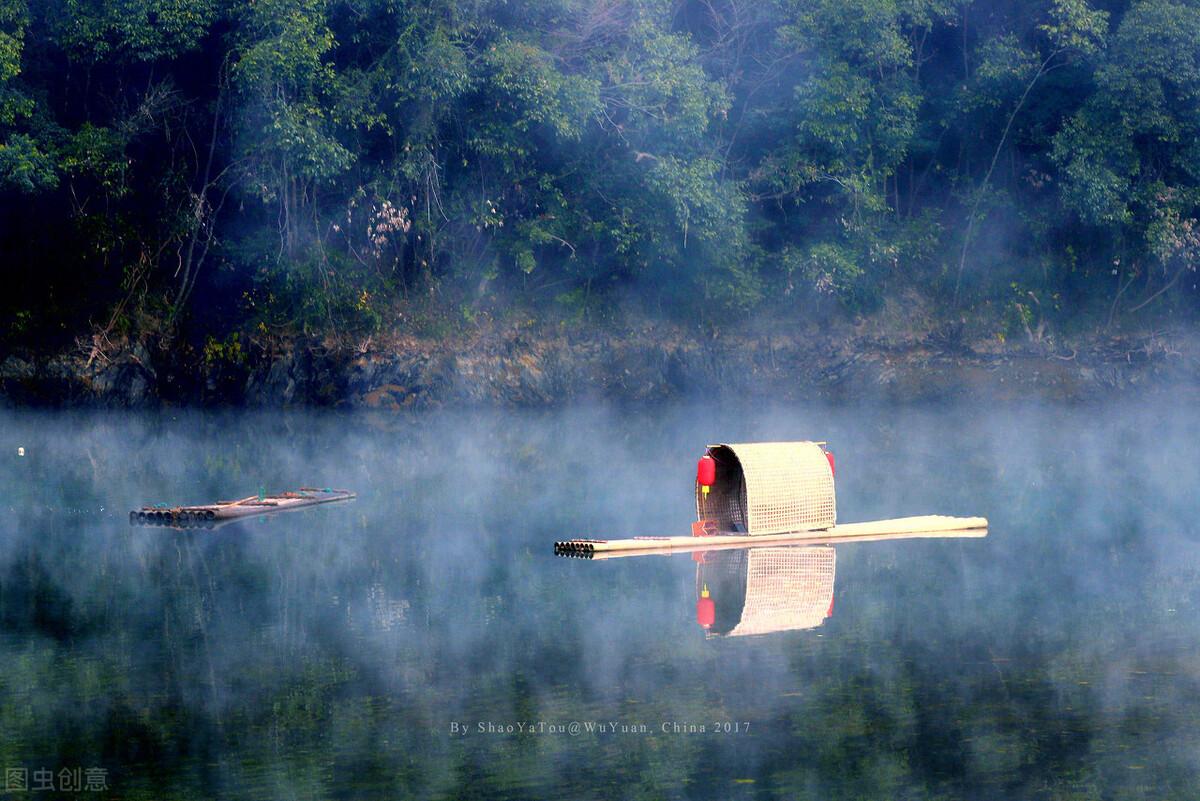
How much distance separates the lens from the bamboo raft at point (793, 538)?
57.6 feet

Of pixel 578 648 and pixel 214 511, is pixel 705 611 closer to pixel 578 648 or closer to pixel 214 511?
pixel 578 648

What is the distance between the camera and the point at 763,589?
623 inches

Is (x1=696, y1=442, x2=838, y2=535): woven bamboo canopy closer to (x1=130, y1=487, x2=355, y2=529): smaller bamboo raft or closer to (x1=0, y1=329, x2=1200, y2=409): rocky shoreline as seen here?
(x1=130, y1=487, x2=355, y2=529): smaller bamboo raft

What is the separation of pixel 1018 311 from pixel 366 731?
101ft

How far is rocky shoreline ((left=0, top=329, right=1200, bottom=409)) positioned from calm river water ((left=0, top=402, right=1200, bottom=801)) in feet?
A: 34.1

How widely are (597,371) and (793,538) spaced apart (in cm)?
1900

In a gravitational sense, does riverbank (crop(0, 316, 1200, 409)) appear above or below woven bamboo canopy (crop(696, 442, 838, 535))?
above

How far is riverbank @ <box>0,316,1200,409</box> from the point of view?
116 feet

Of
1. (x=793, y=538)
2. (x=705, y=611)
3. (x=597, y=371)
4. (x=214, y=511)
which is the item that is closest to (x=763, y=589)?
(x=705, y=611)

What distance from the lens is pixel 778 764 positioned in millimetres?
10367

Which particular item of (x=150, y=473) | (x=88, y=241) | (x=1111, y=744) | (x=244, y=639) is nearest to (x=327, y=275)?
(x=88, y=241)

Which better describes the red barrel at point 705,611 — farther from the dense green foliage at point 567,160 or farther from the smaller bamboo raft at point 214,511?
the dense green foliage at point 567,160

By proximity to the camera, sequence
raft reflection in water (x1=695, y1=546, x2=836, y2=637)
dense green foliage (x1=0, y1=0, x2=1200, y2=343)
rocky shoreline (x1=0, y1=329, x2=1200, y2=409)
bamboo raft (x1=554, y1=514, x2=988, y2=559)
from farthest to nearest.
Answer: rocky shoreline (x1=0, y1=329, x2=1200, y2=409) < dense green foliage (x1=0, y1=0, x2=1200, y2=343) < bamboo raft (x1=554, y1=514, x2=988, y2=559) < raft reflection in water (x1=695, y1=546, x2=836, y2=637)

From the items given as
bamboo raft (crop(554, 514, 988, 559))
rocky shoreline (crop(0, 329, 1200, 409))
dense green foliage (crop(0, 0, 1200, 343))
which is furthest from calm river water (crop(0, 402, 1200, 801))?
dense green foliage (crop(0, 0, 1200, 343))
